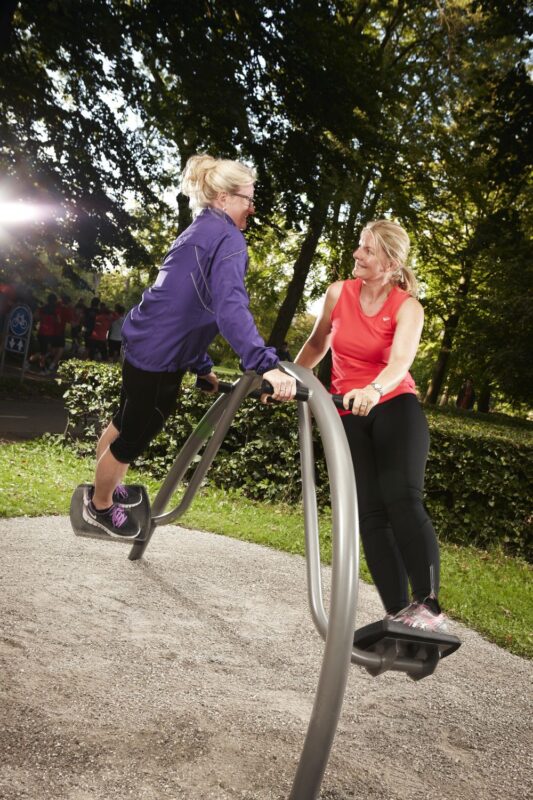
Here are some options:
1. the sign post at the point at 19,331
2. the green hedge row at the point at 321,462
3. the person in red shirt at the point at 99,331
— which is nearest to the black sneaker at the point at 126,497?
the green hedge row at the point at 321,462

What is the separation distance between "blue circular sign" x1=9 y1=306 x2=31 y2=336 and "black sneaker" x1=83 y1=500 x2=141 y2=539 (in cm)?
1160

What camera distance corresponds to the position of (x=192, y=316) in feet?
11.0

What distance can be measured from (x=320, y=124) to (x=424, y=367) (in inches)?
910

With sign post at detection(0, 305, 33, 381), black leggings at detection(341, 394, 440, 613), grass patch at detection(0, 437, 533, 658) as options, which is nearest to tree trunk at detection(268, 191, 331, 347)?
sign post at detection(0, 305, 33, 381)

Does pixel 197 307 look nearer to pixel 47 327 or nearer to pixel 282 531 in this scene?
pixel 282 531

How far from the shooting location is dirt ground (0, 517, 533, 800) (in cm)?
272

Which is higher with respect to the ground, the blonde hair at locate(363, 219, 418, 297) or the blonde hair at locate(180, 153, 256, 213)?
the blonde hair at locate(180, 153, 256, 213)

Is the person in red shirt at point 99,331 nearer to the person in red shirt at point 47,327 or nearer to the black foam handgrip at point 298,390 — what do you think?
the person in red shirt at point 47,327

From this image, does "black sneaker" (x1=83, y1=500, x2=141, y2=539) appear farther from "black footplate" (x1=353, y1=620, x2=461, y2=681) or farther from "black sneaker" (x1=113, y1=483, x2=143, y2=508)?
"black footplate" (x1=353, y1=620, x2=461, y2=681)

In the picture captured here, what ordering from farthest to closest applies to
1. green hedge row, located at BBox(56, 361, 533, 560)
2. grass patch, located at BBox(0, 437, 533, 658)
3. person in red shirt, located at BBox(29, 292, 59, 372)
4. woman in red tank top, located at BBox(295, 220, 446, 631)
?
person in red shirt, located at BBox(29, 292, 59, 372)
green hedge row, located at BBox(56, 361, 533, 560)
grass patch, located at BBox(0, 437, 533, 658)
woman in red tank top, located at BBox(295, 220, 446, 631)

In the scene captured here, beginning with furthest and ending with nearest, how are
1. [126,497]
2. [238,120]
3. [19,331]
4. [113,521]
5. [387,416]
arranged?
[19,331]
[238,120]
[126,497]
[113,521]
[387,416]

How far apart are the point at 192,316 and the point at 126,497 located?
1376mm

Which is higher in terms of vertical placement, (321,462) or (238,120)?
(238,120)

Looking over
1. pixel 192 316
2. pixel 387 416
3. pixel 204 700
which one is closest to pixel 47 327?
pixel 192 316
